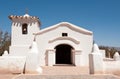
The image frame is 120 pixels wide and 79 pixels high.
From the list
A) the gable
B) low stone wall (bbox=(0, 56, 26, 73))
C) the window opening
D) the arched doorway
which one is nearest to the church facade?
the gable

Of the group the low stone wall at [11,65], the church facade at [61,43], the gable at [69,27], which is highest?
the gable at [69,27]

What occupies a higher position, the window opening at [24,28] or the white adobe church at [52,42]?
the window opening at [24,28]

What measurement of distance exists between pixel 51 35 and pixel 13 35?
5.35 meters

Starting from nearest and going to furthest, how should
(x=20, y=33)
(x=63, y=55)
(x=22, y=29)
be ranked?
(x=20, y=33) → (x=22, y=29) → (x=63, y=55)

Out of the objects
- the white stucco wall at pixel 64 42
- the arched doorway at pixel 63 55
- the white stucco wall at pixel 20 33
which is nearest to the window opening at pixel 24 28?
the white stucco wall at pixel 20 33

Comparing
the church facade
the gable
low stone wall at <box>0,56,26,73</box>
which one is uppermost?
the gable

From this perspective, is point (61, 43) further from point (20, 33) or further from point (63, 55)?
point (20, 33)

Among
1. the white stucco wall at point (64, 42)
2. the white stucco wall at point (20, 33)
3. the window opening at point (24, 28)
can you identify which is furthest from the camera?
the window opening at point (24, 28)

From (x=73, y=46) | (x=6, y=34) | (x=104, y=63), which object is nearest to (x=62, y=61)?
(x=73, y=46)

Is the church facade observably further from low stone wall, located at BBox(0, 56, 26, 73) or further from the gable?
low stone wall, located at BBox(0, 56, 26, 73)

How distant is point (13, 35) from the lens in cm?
2539

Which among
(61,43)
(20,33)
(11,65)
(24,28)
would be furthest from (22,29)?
(11,65)

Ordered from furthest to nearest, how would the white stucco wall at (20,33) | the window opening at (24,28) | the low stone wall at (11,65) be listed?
the window opening at (24,28)
the white stucco wall at (20,33)
the low stone wall at (11,65)

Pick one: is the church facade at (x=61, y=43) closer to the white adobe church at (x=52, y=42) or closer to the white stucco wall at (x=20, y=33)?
the white adobe church at (x=52, y=42)
